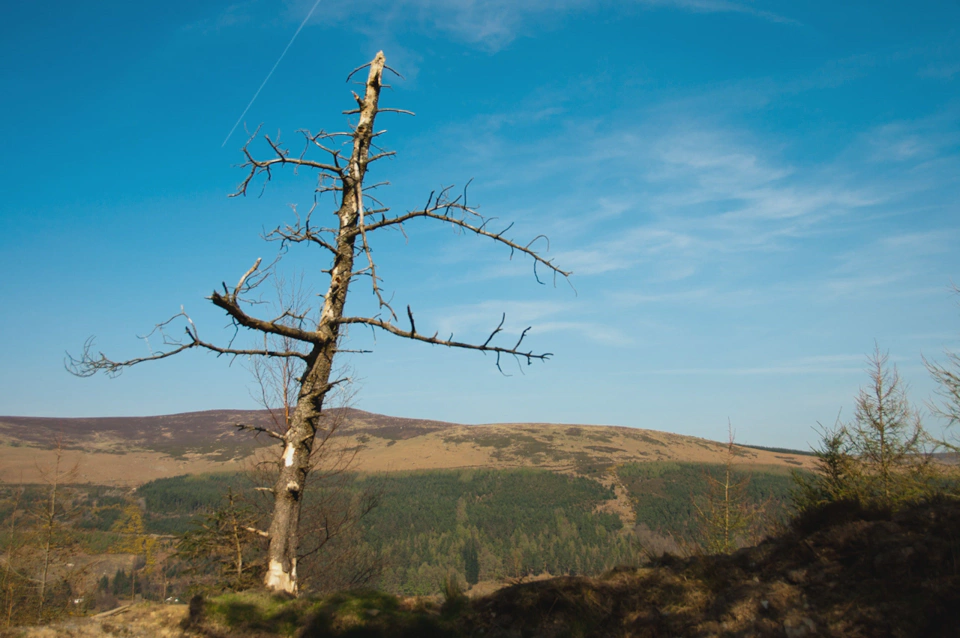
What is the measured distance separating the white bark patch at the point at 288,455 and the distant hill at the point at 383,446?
125m

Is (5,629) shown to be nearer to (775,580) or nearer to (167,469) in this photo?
(775,580)

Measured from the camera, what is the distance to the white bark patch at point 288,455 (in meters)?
5.32

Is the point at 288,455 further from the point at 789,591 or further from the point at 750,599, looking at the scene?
the point at 789,591

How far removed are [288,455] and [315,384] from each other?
764mm

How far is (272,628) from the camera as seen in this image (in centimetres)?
424

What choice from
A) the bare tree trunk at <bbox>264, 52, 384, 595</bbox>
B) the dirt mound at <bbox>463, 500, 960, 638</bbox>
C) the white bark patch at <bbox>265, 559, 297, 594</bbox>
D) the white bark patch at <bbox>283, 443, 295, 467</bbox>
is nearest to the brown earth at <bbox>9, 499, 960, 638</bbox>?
the dirt mound at <bbox>463, 500, 960, 638</bbox>

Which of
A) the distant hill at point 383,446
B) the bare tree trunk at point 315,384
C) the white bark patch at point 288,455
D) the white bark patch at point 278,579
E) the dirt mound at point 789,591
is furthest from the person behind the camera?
the distant hill at point 383,446

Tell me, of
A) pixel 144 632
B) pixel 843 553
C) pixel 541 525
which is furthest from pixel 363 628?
pixel 541 525

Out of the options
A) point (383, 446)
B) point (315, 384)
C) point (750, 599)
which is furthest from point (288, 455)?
point (383, 446)

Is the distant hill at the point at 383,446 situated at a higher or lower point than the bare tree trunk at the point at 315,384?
lower

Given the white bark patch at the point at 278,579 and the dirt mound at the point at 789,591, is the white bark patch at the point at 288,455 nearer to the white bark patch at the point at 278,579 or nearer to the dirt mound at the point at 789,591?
the white bark patch at the point at 278,579

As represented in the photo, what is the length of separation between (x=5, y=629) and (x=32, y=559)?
22.6 m

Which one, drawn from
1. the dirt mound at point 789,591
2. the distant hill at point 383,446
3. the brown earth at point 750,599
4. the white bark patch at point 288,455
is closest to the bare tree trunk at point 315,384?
the white bark patch at point 288,455

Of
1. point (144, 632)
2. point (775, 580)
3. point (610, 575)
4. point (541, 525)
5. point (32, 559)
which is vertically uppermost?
point (775, 580)
